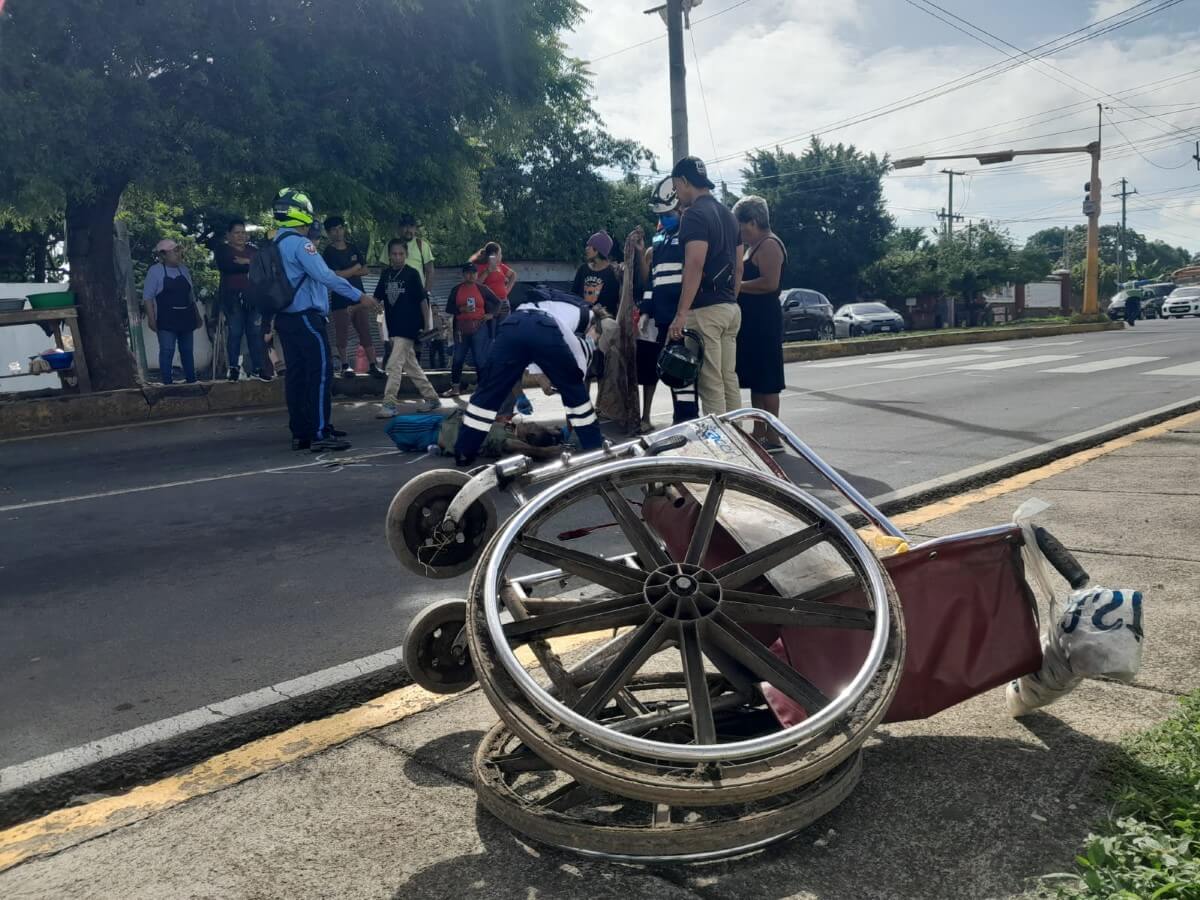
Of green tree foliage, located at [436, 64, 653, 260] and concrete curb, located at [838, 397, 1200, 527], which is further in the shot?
Answer: green tree foliage, located at [436, 64, 653, 260]

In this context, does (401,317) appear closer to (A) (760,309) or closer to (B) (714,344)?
(A) (760,309)

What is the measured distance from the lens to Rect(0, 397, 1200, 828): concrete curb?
108 inches

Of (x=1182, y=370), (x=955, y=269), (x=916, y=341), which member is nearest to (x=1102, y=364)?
(x=1182, y=370)

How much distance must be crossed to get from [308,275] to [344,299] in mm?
3434

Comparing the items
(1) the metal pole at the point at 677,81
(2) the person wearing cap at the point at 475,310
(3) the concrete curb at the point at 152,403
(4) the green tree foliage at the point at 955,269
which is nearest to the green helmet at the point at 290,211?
(2) the person wearing cap at the point at 475,310

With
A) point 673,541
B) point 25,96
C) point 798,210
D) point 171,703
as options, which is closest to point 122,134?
point 25,96

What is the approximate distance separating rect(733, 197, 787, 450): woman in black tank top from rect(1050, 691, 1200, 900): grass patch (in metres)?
5.04

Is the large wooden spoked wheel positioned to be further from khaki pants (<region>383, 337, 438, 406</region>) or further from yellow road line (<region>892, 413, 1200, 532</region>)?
khaki pants (<region>383, 337, 438, 406</region>)

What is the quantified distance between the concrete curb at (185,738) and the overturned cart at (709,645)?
0.44 meters

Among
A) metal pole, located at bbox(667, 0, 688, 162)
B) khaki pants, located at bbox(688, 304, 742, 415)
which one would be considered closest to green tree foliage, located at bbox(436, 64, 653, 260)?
metal pole, located at bbox(667, 0, 688, 162)

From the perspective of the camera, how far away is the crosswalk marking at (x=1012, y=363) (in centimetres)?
1560

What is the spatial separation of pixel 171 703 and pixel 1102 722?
9.12ft

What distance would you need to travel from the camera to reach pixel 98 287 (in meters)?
11.9

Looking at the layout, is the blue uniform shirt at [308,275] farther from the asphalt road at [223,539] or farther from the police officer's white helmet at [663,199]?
the police officer's white helmet at [663,199]
